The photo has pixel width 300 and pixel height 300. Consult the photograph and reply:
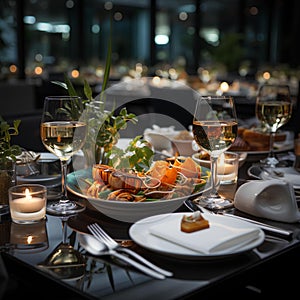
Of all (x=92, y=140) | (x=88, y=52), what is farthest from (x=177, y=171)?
(x=88, y=52)

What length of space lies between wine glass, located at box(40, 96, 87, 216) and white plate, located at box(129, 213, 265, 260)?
0.21 m

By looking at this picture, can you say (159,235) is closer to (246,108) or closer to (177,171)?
(177,171)

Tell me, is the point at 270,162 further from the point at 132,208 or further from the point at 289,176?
the point at 132,208

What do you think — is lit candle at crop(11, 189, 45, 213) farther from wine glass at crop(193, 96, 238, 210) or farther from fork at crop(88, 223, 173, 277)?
wine glass at crop(193, 96, 238, 210)

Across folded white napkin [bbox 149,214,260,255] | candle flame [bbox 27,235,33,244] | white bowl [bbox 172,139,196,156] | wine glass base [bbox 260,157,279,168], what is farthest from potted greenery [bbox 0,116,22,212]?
wine glass base [bbox 260,157,279,168]

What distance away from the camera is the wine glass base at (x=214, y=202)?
1158 millimetres

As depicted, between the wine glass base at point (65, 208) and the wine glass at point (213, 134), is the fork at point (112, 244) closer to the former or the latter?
the wine glass base at point (65, 208)

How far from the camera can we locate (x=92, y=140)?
4.46 feet

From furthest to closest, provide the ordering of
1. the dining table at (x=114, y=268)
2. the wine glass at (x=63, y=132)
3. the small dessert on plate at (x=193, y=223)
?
1. the wine glass at (x=63, y=132)
2. the small dessert on plate at (x=193, y=223)
3. the dining table at (x=114, y=268)

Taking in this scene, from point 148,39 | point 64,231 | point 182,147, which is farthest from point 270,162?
point 148,39

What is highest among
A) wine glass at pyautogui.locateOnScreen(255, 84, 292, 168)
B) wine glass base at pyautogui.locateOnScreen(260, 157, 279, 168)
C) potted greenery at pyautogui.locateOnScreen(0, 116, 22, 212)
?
wine glass at pyautogui.locateOnScreen(255, 84, 292, 168)

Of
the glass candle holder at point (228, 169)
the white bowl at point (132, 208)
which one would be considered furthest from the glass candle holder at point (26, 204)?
the glass candle holder at point (228, 169)

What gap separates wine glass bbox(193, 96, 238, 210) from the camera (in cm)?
119

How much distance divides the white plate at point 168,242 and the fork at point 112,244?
0.02 metres
